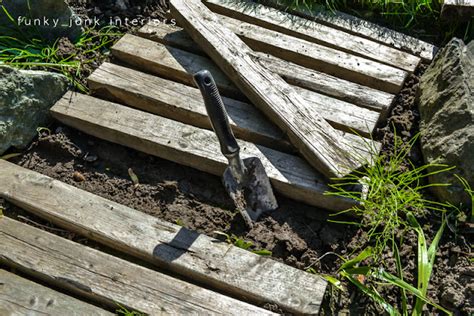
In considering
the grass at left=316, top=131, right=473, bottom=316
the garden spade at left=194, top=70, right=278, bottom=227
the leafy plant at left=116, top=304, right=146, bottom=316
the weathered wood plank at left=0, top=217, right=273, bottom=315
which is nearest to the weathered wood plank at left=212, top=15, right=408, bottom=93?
the grass at left=316, top=131, right=473, bottom=316

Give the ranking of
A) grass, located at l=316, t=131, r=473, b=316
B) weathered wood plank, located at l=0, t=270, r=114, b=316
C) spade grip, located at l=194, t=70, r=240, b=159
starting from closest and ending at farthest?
spade grip, located at l=194, t=70, r=240, b=159 → weathered wood plank, located at l=0, t=270, r=114, b=316 → grass, located at l=316, t=131, r=473, b=316

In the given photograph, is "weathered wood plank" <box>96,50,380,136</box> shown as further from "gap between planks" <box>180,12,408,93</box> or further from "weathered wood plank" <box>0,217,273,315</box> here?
"weathered wood plank" <box>0,217,273,315</box>

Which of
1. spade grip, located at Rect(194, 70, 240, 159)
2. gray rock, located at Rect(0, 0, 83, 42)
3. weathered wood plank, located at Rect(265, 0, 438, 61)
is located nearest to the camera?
spade grip, located at Rect(194, 70, 240, 159)

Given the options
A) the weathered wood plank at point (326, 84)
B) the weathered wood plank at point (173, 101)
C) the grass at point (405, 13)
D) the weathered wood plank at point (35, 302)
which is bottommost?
the weathered wood plank at point (35, 302)

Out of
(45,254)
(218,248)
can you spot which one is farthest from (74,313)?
(218,248)

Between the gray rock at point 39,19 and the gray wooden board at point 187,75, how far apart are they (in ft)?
1.26

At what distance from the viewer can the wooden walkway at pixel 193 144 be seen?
8.44 ft

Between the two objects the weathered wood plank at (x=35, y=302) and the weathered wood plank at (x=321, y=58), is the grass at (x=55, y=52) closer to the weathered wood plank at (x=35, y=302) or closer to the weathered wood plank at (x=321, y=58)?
the weathered wood plank at (x=321, y=58)

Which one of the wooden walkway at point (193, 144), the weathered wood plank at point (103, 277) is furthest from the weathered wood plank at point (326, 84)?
the weathered wood plank at point (103, 277)

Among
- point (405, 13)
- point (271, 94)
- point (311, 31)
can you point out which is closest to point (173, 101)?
point (271, 94)

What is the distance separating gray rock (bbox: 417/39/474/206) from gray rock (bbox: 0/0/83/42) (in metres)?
2.23

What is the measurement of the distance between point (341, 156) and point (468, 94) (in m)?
0.75

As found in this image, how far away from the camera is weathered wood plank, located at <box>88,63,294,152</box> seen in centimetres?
316

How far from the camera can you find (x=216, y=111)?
98.6 inches
